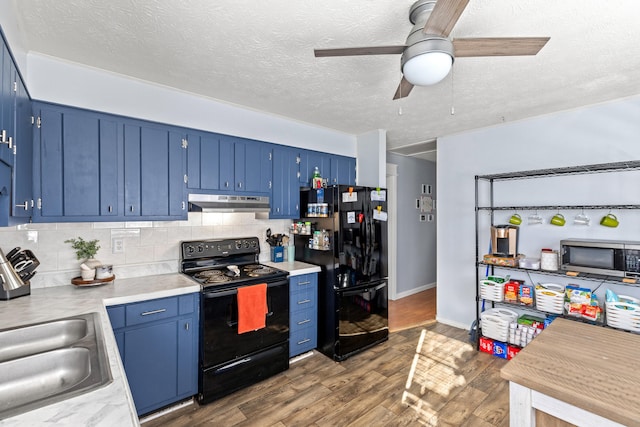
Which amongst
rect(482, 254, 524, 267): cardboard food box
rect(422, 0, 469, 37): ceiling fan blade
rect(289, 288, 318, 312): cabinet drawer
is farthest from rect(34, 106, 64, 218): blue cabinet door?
rect(482, 254, 524, 267): cardboard food box

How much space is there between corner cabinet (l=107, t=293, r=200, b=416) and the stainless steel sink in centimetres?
59

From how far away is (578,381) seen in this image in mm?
1074

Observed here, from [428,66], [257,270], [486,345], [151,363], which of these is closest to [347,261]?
[257,270]

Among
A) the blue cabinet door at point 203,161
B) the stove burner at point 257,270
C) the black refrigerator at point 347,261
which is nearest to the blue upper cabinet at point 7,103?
the blue cabinet door at point 203,161

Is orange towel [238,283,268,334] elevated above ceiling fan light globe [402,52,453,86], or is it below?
below

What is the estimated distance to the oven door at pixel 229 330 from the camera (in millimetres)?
2295

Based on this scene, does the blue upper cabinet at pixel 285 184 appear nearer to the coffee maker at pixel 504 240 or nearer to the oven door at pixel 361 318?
the oven door at pixel 361 318

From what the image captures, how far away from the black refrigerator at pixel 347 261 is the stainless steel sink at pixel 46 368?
2015 mm

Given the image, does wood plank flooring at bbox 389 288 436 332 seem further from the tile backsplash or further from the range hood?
the range hood

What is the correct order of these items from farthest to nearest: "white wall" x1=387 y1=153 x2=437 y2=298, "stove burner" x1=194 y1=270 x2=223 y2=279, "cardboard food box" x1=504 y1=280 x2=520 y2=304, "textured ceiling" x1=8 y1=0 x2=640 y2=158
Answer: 1. "white wall" x1=387 y1=153 x2=437 y2=298
2. "cardboard food box" x1=504 y1=280 x2=520 y2=304
3. "stove burner" x1=194 y1=270 x2=223 y2=279
4. "textured ceiling" x1=8 y1=0 x2=640 y2=158

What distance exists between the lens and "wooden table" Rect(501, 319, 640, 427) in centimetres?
97

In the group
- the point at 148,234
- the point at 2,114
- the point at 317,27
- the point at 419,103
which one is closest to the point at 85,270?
the point at 148,234

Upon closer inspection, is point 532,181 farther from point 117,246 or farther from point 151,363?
point 117,246

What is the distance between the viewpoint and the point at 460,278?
3842 millimetres
